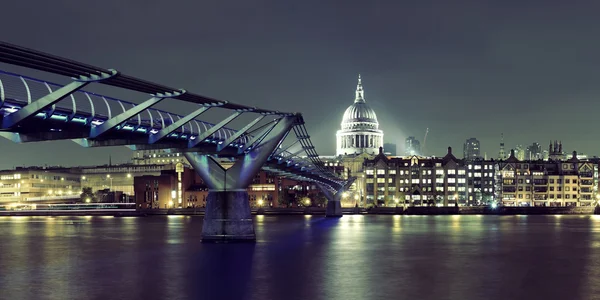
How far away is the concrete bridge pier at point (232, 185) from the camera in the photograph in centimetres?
7112

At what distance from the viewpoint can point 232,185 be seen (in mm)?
71125

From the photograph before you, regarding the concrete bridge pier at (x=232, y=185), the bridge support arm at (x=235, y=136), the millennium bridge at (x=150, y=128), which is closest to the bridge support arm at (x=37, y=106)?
the millennium bridge at (x=150, y=128)

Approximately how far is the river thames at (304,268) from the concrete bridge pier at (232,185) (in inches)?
67.9

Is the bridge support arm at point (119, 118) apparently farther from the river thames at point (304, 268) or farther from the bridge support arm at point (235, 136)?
the bridge support arm at point (235, 136)

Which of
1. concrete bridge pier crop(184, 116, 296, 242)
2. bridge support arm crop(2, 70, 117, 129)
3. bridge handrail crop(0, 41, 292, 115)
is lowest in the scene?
concrete bridge pier crop(184, 116, 296, 242)

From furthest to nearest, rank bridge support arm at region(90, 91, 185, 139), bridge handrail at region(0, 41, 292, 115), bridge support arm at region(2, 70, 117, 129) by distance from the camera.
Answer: bridge support arm at region(90, 91, 185, 139) < bridge support arm at region(2, 70, 117, 129) < bridge handrail at region(0, 41, 292, 115)

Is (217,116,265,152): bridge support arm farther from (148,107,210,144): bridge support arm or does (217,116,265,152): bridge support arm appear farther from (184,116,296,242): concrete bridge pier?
(148,107,210,144): bridge support arm

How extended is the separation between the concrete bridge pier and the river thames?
1.72m

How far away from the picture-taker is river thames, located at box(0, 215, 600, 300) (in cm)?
4775

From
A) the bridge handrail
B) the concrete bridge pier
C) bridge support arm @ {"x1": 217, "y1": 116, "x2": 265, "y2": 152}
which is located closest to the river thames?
the concrete bridge pier

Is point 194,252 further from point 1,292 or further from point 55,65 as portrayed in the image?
point 55,65

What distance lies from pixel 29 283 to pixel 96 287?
585 centimetres

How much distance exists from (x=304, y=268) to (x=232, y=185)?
1319 cm

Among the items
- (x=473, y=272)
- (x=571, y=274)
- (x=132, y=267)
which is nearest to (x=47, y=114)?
(x=132, y=267)
